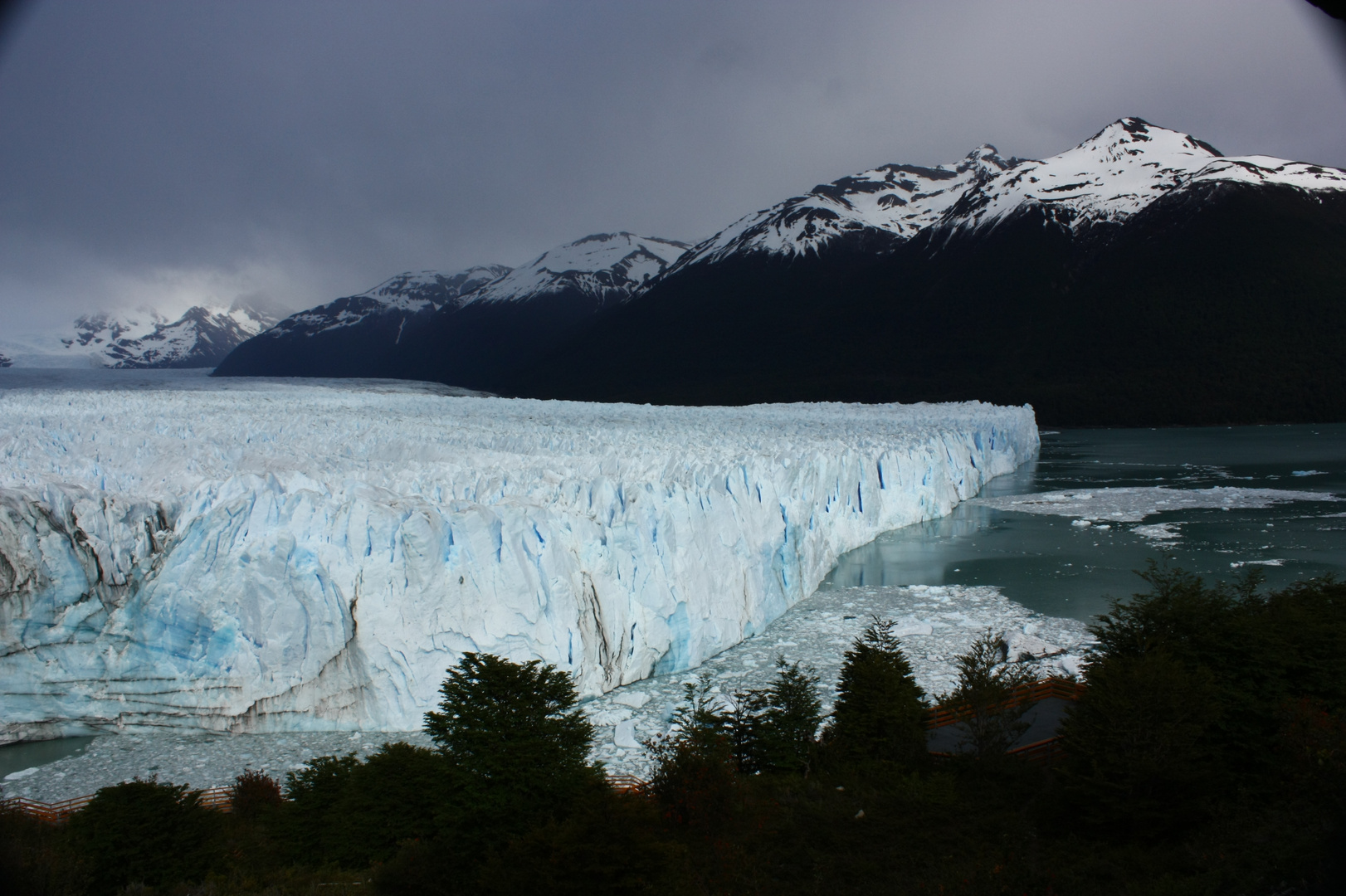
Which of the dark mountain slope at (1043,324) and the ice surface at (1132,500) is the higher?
the dark mountain slope at (1043,324)

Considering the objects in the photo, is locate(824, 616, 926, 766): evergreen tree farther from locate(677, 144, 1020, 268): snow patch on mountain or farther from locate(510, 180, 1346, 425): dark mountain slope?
locate(677, 144, 1020, 268): snow patch on mountain

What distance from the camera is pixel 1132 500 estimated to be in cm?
2439

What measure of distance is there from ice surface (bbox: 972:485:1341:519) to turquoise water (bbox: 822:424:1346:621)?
A: 55cm

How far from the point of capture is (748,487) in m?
14.5

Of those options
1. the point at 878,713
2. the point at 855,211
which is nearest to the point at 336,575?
the point at 878,713

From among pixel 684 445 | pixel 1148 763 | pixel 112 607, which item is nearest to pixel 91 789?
pixel 112 607

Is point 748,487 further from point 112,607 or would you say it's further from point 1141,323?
point 1141,323

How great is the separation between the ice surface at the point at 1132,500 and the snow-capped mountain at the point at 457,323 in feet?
303

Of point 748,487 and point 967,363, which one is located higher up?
point 967,363

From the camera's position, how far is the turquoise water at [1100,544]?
50.8 ft

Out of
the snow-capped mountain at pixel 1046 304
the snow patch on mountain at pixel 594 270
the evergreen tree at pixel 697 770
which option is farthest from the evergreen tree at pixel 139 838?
the snow patch on mountain at pixel 594 270

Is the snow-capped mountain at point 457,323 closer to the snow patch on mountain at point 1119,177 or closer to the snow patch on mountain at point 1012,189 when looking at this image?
the snow patch on mountain at point 1012,189

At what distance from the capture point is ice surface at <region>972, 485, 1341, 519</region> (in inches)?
889

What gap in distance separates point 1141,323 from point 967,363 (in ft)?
48.9
